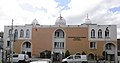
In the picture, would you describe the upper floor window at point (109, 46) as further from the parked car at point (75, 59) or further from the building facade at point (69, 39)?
the parked car at point (75, 59)

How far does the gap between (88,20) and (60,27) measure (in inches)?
383

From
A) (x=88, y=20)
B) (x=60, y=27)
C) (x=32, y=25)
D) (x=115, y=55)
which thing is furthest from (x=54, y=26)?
(x=115, y=55)

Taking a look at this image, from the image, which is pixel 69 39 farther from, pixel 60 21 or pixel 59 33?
pixel 60 21

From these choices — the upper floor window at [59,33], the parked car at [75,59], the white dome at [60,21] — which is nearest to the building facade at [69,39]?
the upper floor window at [59,33]

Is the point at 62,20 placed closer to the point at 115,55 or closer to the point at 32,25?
the point at 32,25

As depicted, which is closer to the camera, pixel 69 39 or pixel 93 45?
pixel 93 45

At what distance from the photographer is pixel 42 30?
63.8 m

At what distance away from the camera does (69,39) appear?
2474 inches

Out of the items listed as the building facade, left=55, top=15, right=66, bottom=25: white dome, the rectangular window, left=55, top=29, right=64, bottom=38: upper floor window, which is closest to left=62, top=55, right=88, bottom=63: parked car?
the building facade

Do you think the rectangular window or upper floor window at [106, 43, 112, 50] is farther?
upper floor window at [106, 43, 112, 50]

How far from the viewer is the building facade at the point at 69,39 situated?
62.0m

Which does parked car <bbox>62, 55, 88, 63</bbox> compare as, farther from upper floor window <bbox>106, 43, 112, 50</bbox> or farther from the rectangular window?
upper floor window <bbox>106, 43, 112, 50</bbox>

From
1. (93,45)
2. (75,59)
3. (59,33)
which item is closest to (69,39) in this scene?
(59,33)

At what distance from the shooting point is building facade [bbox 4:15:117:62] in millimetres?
62000
